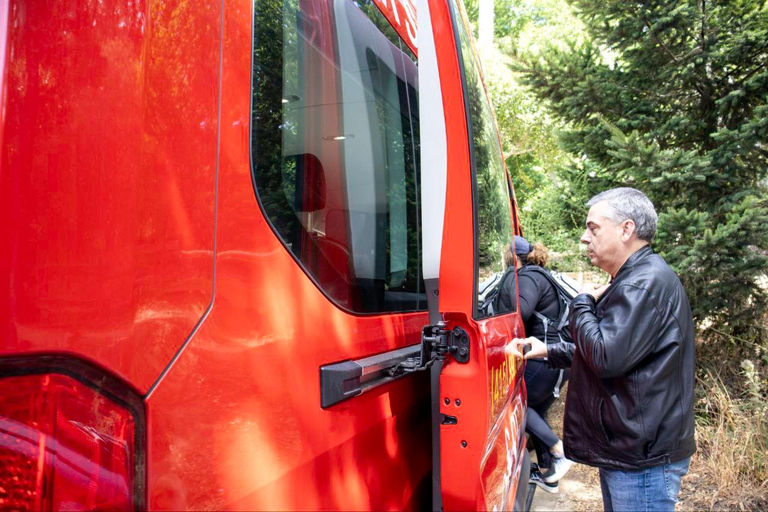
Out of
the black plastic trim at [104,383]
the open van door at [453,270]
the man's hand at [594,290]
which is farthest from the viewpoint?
the man's hand at [594,290]

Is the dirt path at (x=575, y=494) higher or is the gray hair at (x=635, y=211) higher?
the gray hair at (x=635, y=211)

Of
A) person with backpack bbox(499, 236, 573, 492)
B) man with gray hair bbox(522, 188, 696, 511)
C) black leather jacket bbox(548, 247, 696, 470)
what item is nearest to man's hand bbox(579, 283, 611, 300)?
man with gray hair bbox(522, 188, 696, 511)

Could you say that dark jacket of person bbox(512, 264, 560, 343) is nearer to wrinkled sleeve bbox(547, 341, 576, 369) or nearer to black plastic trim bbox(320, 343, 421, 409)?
wrinkled sleeve bbox(547, 341, 576, 369)

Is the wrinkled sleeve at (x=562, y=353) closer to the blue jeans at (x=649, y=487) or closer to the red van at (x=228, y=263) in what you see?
the blue jeans at (x=649, y=487)

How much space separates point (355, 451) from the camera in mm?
1354

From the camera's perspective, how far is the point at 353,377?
1280 mm

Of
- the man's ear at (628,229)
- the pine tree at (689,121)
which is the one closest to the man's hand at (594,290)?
the man's ear at (628,229)

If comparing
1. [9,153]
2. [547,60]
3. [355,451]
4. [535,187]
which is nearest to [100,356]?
[9,153]

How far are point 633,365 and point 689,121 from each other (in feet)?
11.3

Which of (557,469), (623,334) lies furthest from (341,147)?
(557,469)

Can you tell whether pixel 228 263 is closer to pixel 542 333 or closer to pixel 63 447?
pixel 63 447

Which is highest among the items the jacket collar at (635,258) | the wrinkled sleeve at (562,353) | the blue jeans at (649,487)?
the jacket collar at (635,258)

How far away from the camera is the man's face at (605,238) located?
7.16 feet

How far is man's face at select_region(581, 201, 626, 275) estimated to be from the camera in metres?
2.18
